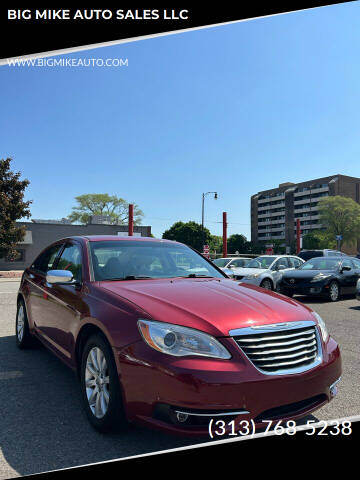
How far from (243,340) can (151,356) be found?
1.93 ft

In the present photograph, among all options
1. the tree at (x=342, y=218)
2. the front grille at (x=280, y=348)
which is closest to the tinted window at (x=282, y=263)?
the front grille at (x=280, y=348)

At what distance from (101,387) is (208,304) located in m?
1.00

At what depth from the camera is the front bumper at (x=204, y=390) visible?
2336mm

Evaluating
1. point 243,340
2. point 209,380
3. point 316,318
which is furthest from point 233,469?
point 316,318

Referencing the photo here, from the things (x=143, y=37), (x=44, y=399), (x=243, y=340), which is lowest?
(x=44, y=399)

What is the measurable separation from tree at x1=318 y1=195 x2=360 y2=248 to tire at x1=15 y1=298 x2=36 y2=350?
7827 centimetres

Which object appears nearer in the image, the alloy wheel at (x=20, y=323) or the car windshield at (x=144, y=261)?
the car windshield at (x=144, y=261)

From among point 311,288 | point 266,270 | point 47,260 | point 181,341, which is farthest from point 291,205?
point 181,341

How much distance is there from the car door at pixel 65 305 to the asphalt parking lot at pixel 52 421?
43 centimetres

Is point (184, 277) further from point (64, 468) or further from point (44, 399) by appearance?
point (64, 468)

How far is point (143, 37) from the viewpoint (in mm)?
7098

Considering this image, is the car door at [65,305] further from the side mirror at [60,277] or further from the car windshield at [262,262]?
the car windshield at [262,262]

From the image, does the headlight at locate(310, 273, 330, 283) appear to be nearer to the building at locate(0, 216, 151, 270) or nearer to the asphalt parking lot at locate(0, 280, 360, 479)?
the asphalt parking lot at locate(0, 280, 360, 479)

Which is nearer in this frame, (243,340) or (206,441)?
(243,340)
